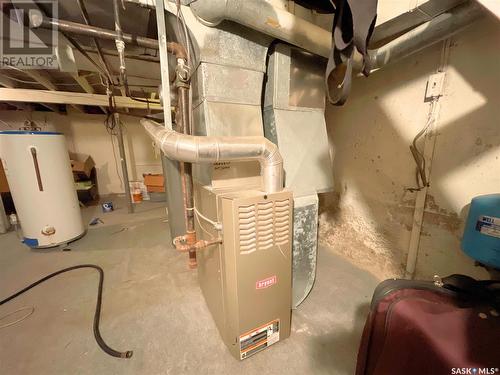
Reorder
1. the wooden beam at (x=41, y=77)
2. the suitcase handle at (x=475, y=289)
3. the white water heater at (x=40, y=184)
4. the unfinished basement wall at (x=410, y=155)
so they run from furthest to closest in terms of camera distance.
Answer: the wooden beam at (x=41, y=77) → the white water heater at (x=40, y=184) → the unfinished basement wall at (x=410, y=155) → the suitcase handle at (x=475, y=289)

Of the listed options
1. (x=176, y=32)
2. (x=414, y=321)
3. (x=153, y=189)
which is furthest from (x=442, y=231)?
(x=153, y=189)

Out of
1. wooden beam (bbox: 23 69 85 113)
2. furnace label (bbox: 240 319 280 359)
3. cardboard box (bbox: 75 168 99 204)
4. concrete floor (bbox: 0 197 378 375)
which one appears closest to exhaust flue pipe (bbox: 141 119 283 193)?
furnace label (bbox: 240 319 280 359)

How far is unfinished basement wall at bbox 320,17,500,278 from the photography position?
3.46 feet

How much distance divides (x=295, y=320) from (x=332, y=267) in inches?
27.1

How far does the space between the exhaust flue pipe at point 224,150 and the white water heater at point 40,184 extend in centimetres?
184

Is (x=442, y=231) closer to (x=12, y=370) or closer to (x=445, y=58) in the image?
(x=445, y=58)

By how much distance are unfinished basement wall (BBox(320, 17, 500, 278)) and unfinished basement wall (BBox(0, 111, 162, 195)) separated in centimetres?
399

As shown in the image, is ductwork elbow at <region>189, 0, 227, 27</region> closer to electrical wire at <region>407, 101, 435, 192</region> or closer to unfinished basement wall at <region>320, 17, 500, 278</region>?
unfinished basement wall at <region>320, 17, 500, 278</region>

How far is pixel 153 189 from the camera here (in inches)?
153

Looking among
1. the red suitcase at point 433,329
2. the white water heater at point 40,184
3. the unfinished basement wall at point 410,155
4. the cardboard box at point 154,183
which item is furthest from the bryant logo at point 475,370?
the cardboard box at point 154,183

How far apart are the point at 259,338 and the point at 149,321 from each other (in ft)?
2.37

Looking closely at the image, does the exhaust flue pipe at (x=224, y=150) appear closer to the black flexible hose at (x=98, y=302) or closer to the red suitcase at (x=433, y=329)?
the red suitcase at (x=433, y=329)

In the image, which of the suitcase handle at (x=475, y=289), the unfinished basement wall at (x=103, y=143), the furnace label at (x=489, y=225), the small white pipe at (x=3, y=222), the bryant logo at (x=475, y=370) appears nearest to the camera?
the bryant logo at (x=475, y=370)

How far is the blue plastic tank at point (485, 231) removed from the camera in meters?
0.85
